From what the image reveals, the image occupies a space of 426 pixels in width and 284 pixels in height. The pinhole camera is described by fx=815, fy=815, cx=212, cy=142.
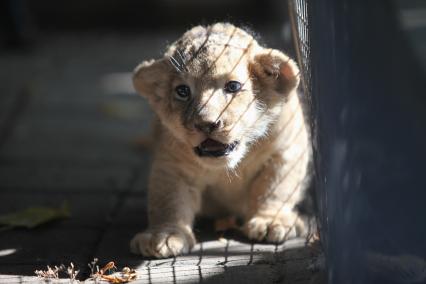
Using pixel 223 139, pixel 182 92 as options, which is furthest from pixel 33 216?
pixel 223 139

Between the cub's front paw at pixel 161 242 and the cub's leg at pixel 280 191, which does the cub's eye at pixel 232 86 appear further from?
the cub's front paw at pixel 161 242

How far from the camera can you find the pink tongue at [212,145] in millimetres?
3990

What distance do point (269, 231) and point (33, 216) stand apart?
137 cm

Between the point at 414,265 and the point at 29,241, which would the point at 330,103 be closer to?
the point at 414,265

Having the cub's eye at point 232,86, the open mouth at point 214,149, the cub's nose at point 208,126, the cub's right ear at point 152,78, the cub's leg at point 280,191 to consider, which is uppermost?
the cub's right ear at point 152,78

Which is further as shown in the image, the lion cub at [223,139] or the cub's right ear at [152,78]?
the cub's right ear at [152,78]

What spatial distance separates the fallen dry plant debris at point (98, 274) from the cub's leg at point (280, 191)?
81 cm

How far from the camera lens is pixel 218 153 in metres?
4.02

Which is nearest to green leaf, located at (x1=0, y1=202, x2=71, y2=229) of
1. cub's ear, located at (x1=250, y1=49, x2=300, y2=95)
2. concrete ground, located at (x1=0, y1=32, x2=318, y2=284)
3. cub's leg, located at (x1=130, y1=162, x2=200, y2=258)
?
concrete ground, located at (x1=0, y1=32, x2=318, y2=284)

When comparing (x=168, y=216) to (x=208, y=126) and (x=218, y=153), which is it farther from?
(x=208, y=126)

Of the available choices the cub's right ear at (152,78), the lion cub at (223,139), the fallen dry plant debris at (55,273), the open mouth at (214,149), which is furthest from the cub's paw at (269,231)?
the fallen dry plant debris at (55,273)

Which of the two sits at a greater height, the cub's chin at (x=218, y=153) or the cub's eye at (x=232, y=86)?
the cub's eye at (x=232, y=86)

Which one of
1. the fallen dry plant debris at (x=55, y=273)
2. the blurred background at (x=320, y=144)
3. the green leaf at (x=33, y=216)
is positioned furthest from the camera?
the green leaf at (x=33, y=216)

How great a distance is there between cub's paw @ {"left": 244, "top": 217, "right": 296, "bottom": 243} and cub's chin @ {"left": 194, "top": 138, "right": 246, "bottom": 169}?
1.28ft
